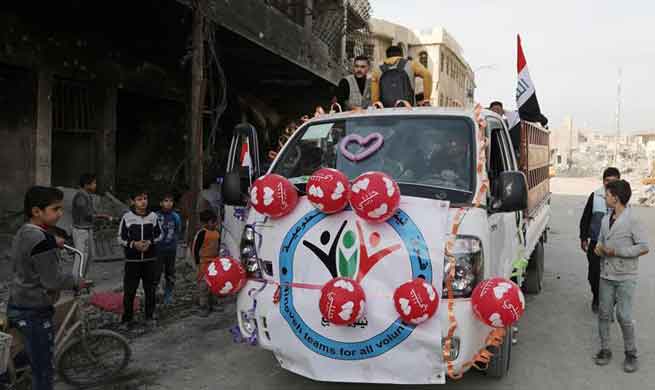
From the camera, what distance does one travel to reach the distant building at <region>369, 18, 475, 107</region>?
1596 inches

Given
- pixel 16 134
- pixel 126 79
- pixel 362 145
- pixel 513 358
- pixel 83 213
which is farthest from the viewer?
pixel 126 79

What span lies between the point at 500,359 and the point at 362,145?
6.40ft

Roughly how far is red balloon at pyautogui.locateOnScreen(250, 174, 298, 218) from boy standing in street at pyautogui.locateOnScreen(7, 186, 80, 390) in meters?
1.25

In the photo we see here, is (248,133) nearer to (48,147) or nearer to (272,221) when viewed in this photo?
(272,221)

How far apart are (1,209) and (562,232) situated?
1295 centimetres

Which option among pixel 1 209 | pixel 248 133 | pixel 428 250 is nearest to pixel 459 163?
pixel 428 250

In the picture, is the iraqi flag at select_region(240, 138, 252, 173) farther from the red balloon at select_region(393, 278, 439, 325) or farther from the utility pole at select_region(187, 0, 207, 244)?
the red balloon at select_region(393, 278, 439, 325)

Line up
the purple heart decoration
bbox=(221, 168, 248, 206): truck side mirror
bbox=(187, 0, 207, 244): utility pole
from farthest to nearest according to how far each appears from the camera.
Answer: bbox=(187, 0, 207, 244): utility pole
bbox=(221, 168, 248, 206): truck side mirror
the purple heart decoration

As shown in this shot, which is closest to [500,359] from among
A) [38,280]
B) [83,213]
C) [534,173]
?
[38,280]

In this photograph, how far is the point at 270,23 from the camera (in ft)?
35.0

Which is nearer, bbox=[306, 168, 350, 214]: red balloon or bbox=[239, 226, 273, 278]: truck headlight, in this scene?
bbox=[306, 168, 350, 214]: red balloon

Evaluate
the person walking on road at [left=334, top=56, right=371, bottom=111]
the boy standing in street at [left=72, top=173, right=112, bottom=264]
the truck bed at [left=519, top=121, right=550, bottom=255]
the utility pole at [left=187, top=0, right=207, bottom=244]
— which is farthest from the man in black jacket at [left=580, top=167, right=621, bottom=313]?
the boy standing in street at [left=72, top=173, right=112, bottom=264]

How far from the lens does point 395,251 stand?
11.7 ft

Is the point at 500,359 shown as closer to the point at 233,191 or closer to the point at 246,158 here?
the point at 233,191
